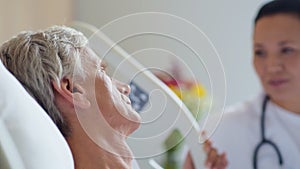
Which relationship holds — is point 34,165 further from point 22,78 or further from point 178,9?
point 178,9

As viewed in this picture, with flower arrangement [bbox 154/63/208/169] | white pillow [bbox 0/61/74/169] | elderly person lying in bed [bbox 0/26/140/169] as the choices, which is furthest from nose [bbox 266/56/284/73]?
white pillow [bbox 0/61/74/169]

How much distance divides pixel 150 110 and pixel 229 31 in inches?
10.1

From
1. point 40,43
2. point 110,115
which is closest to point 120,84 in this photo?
point 110,115

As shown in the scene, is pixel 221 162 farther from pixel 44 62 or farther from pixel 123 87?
pixel 44 62

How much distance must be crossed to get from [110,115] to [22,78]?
201 millimetres

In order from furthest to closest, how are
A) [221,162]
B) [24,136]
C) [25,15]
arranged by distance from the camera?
[25,15] → [221,162] → [24,136]

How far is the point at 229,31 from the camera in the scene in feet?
3.80

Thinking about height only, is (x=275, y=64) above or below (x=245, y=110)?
above

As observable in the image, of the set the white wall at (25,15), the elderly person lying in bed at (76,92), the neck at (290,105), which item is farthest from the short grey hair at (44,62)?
the white wall at (25,15)

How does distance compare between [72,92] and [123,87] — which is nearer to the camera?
[72,92]

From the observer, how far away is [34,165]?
25.4 inches

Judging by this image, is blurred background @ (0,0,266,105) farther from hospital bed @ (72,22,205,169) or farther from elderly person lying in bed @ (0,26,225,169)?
elderly person lying in bed @ (0,26,225,169)

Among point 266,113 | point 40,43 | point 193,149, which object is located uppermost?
point 40,43

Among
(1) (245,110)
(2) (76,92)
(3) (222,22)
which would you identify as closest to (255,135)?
(1) (245,110)
